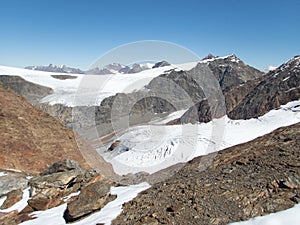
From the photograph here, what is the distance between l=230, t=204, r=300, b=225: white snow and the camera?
7449 millimetres

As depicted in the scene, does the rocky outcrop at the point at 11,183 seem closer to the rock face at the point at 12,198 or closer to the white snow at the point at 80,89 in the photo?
the rock face at the point at 12,198

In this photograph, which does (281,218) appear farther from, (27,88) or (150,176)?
(27,88)

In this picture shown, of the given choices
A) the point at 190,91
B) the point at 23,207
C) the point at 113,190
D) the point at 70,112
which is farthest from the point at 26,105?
the point at 190,91

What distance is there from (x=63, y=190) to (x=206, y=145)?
870 inches

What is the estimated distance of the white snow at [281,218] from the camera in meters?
7.45

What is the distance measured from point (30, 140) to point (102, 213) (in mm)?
14672

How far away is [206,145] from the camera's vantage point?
3472 centimetres

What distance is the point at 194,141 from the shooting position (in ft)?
119

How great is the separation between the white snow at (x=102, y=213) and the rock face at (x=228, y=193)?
1.37 feet

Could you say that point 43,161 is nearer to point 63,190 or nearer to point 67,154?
point 67,154

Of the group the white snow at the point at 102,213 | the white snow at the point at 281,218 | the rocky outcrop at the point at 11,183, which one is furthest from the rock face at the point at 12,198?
the white snow at the point at 281,218

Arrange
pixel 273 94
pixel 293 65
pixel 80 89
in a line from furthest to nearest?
pixel 80 89 → pixel 293 65 → pixel 273 94

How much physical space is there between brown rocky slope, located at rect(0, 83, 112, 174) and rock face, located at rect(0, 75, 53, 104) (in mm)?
130874

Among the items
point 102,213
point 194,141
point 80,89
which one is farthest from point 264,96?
point 80,89
